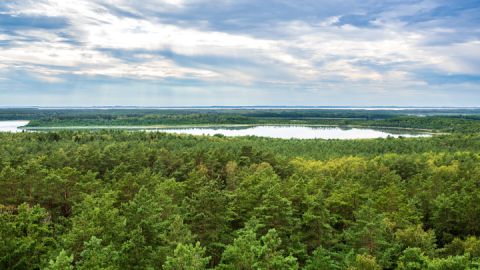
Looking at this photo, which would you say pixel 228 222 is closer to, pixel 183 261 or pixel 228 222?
pixel 228 222

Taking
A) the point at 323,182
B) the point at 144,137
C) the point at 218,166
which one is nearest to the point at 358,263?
the point at 323,182

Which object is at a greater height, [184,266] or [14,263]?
[184,266]

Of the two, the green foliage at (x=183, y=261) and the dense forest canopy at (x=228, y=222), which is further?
the dense forest canopy at (x=228, y=222)

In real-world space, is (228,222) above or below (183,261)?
below

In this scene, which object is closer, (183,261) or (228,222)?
(183,261)

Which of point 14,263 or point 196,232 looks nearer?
point 14,263

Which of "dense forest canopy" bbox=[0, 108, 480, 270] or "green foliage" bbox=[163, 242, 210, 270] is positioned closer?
"green foliage" bbox=[163, 242, 210, 270]

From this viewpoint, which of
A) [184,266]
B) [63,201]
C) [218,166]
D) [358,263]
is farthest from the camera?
[218,166]

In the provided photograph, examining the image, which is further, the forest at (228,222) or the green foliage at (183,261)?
the forest at (228,222)

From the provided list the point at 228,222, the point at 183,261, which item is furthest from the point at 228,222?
the point at 183,261

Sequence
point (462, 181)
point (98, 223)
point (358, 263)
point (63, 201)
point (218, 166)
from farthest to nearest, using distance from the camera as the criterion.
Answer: point (218, 166) → point (462, 181) → point (63, 201) → point (98, 223) → point (358, 263)

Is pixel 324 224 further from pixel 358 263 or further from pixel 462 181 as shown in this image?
pixel 462 181
